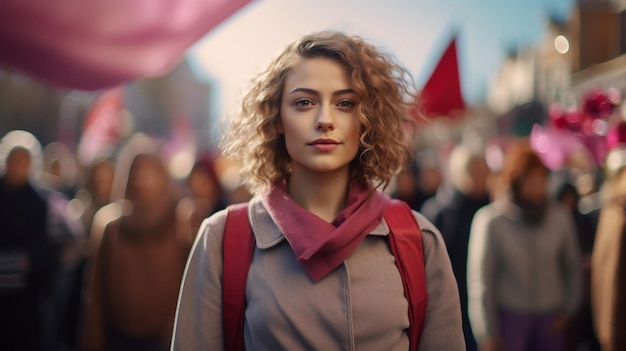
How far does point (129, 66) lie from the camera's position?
11.0 ft

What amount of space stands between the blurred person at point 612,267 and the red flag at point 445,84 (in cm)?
402

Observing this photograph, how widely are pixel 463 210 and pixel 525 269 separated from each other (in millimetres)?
984

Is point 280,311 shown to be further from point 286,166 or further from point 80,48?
point 80,48

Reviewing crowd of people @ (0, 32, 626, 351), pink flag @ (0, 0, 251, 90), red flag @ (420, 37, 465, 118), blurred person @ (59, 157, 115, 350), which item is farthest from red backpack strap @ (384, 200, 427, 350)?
red flag @ (420, 37, 465, 118)

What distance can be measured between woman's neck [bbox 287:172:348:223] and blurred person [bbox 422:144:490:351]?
3.34 m

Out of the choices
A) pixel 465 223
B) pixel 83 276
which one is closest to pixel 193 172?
pixel 83 276

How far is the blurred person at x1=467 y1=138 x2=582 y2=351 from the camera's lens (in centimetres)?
466

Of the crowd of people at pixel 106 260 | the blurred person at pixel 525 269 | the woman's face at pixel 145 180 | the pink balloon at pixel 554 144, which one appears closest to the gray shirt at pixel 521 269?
the blurred person at pixel 525 269

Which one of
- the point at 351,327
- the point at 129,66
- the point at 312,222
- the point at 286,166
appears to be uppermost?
the point at 129,66

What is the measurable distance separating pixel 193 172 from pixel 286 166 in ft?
14.4

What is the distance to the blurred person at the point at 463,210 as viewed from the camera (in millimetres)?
5449

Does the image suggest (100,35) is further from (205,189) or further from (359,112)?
(205,189)

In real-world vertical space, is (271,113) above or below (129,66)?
below

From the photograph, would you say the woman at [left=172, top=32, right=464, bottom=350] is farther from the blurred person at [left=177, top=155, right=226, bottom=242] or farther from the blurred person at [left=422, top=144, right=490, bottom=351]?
the blurred person at [left=177, top=155, right=226, bottom=242]
